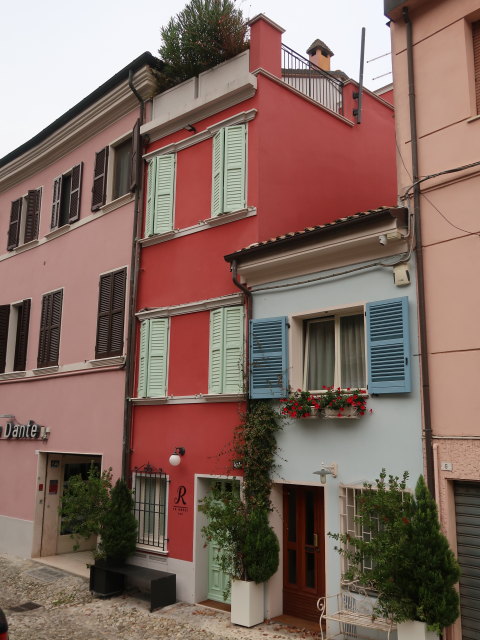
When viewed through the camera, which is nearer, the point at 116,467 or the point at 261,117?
the point at 261,117

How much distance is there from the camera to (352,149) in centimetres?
1294

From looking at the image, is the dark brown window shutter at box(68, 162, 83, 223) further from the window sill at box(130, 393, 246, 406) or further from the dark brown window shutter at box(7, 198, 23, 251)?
the window sill at box(130, 393, 246, 406)

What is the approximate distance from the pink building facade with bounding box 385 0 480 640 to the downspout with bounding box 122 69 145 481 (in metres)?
5.98

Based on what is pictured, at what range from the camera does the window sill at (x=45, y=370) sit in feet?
46.3

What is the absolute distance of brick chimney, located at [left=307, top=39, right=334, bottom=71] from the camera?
1520 centimetres

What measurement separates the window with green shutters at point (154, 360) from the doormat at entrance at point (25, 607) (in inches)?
159

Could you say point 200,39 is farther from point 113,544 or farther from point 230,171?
point 113,544

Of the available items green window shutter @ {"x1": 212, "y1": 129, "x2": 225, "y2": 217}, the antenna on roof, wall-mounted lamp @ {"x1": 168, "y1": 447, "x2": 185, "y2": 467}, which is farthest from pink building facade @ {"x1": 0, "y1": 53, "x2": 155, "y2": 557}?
the antenna on roof

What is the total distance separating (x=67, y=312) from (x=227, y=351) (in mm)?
5552

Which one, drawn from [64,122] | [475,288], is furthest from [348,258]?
[64,122]

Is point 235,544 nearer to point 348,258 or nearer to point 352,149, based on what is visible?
point 348,258

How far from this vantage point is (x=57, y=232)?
1518 centimetres

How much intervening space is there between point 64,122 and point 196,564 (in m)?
10.9

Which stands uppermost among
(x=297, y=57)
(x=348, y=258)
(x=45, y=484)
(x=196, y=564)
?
(x=297, y=57)
